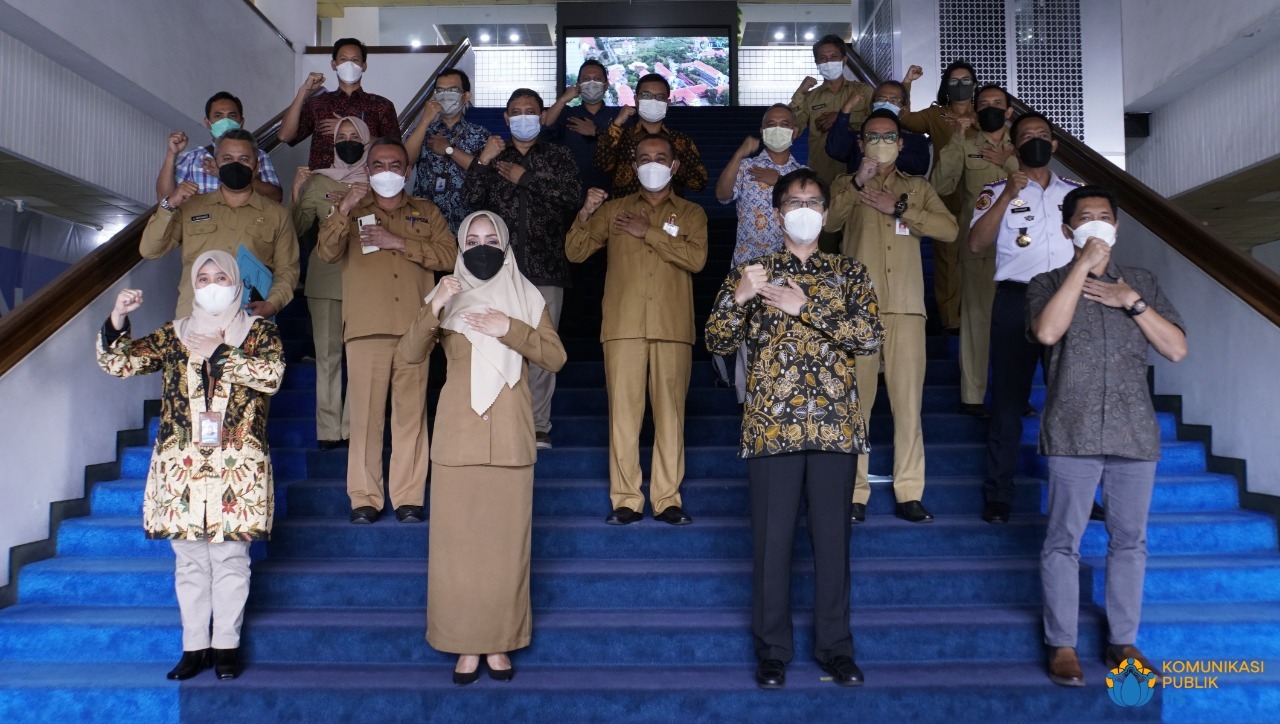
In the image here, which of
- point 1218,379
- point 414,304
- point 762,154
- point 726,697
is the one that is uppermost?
point 762,154

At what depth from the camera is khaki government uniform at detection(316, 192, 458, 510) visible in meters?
3.86

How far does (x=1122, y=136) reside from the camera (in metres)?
7.64

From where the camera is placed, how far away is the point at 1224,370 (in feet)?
13.8

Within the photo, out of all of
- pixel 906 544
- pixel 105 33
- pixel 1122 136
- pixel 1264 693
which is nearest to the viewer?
pixel 1264 693

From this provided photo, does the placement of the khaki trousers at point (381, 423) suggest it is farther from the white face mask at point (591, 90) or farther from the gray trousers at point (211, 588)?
the white face mask at point (591, 90)

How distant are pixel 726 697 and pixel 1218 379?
2831mm

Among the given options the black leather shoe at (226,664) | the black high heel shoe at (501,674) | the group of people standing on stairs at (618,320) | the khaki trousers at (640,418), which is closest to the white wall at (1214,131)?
the group of people standing on stairs at (618,320)

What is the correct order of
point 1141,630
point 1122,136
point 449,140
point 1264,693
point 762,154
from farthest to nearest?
point 1122,136 < point 449,140 < point 762,154 < point 1141,630 < point 1264,693

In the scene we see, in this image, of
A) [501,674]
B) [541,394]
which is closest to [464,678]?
[501,674]

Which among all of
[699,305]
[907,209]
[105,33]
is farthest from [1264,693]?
[105,33]

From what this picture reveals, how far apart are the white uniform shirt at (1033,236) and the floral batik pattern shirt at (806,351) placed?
1114mm

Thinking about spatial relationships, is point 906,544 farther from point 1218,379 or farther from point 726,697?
point 1218,379

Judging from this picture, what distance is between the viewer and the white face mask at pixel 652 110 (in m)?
4.60

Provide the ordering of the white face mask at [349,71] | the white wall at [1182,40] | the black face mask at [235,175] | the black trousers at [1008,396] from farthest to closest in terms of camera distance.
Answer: the white wall at [1182,40]
the white face mask at [349,71]
the black face mask at [235,175]
the black trousers at [1008,396]
